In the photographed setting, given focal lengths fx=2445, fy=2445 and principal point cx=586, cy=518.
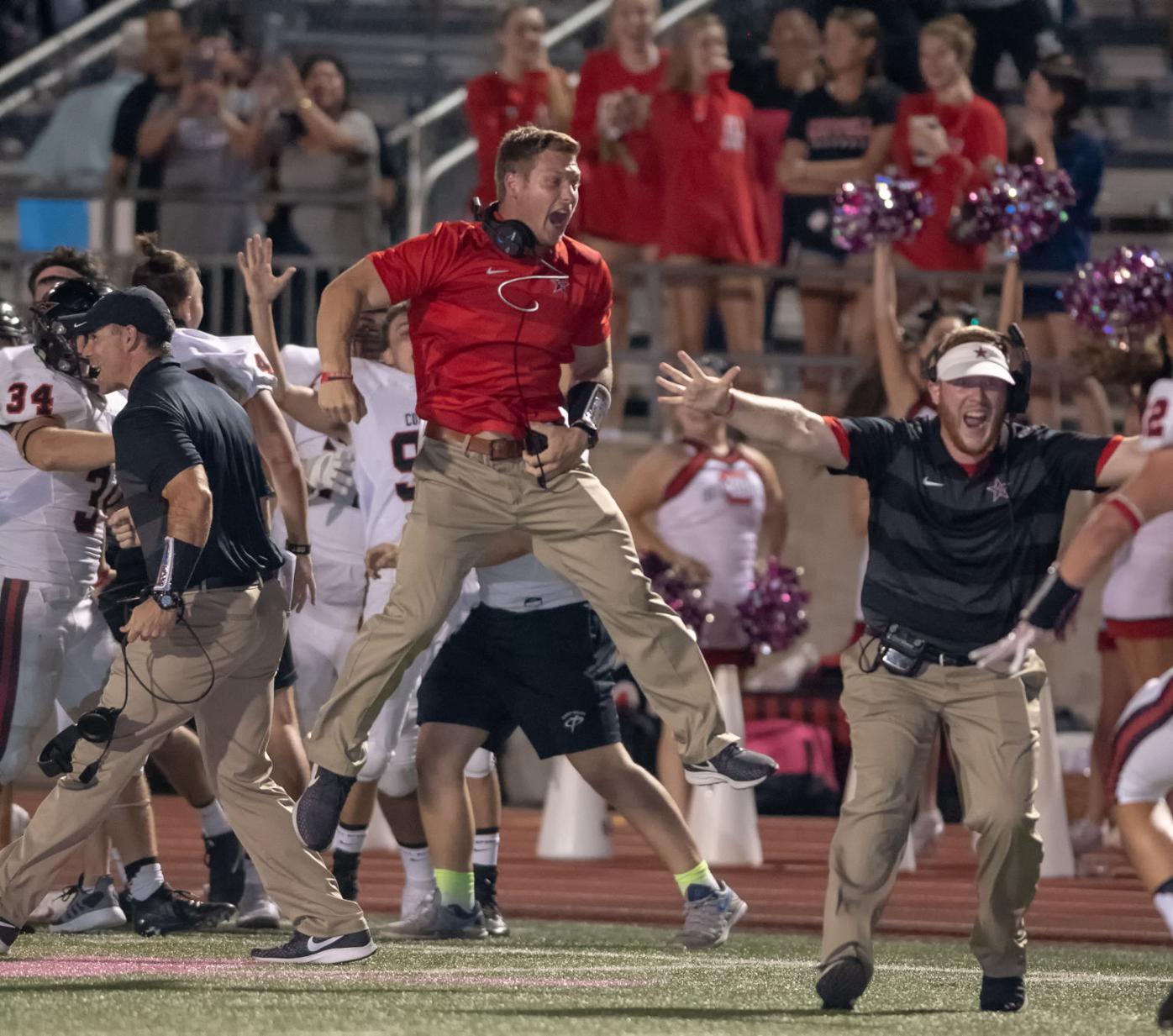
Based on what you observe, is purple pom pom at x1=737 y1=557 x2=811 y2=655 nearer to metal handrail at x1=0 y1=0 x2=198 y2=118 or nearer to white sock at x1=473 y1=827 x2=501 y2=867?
white sock at x1=473 y1=827 x2=501 y2=867

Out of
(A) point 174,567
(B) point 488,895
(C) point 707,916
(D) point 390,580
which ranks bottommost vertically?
(B) point 488,895

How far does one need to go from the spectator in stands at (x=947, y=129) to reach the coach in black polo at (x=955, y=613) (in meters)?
6.26

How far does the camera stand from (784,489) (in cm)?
1423

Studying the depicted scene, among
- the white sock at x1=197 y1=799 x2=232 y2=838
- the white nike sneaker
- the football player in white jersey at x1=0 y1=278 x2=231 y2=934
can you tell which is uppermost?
the football player in white jersey at x1=0 y1=278 x2=231 y2=934

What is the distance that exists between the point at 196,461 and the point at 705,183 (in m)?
7.39

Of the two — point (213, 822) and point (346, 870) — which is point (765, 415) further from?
point (213, 822)

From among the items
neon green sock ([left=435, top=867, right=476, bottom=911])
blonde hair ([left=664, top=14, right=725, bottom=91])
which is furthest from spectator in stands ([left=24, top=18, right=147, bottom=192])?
neon green sock ([left=435, top=867, right=476, bottom=911])

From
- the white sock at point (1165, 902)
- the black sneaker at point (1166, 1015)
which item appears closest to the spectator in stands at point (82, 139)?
the white sock at point (1165, 902)

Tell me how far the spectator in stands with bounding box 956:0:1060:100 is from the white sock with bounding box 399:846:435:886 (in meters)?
8.16

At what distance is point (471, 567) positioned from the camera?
25.3 feet

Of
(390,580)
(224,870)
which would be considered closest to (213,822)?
(224,870)

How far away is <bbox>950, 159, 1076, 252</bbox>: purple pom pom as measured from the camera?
1135 centimetres

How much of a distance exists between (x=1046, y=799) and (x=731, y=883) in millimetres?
1423

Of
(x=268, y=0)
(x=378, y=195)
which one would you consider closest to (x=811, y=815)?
(x=378, y=195)
